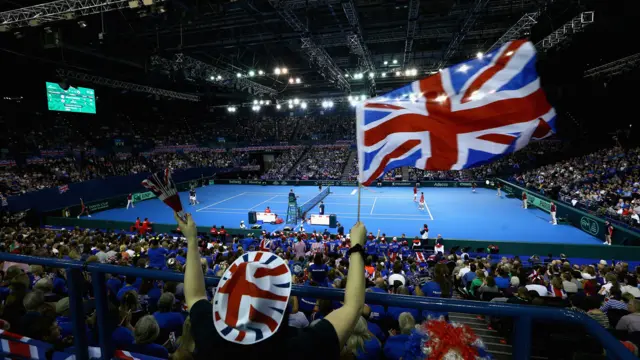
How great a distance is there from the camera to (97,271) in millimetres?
2521

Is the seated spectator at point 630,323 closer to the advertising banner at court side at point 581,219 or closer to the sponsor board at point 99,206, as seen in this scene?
the advertising banner at court side at point 581,219

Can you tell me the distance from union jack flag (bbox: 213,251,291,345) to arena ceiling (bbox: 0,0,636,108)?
1566 centimetres

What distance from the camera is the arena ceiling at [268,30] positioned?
15.9 metres

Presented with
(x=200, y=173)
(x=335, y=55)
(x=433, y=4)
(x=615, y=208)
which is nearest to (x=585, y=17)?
(x=433, y=4)

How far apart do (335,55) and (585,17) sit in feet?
59.2

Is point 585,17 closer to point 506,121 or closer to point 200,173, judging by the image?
point 506,121

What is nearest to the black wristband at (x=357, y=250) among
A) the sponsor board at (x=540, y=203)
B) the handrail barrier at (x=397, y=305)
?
the handrail barrier at (x=397, y=305)

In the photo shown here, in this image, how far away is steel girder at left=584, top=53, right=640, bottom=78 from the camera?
76.3 feet

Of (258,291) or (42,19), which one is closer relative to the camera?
(258,291)

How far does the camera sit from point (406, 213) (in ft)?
90.8

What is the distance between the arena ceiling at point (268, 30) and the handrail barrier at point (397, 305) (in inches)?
574

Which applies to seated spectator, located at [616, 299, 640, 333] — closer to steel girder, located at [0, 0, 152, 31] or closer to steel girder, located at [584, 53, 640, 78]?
steel girder, located at [0, 0, 152, 31]

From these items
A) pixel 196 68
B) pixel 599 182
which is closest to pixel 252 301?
pixel 196 68

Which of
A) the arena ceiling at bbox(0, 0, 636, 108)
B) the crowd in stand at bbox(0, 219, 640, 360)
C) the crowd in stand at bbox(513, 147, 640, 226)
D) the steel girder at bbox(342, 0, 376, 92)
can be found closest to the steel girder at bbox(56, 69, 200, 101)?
the arena ceiling at bbox(0, 0, 636, 108)
